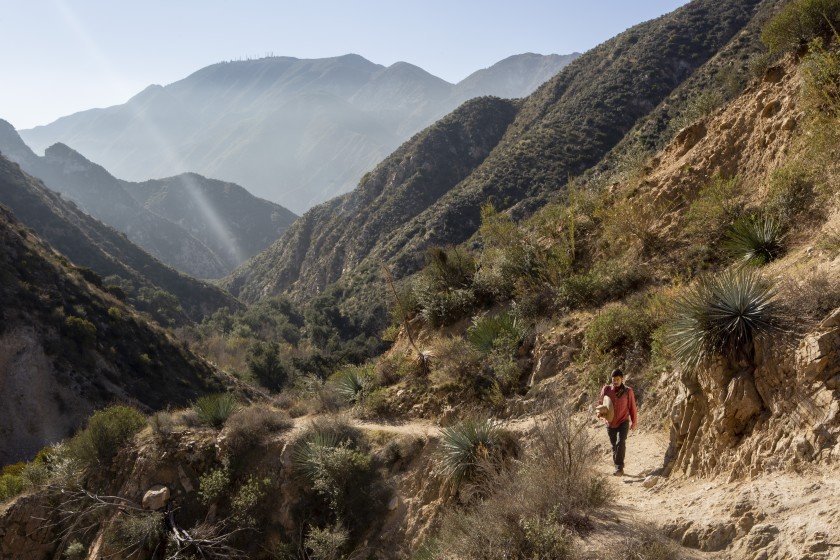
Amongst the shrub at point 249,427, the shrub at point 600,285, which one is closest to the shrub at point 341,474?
the shrub at point 249,427

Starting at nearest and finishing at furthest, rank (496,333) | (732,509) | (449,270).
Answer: (732,509), (496,333), (449,270)

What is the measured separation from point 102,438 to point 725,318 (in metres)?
12.1

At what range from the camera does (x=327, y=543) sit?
802 cm

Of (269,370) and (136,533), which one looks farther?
(269,370)

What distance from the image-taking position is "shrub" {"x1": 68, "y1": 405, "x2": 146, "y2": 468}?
10789 mm

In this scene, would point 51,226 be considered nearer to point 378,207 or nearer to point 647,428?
point 378,207

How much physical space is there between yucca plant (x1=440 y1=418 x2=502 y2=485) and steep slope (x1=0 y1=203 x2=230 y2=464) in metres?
20.2

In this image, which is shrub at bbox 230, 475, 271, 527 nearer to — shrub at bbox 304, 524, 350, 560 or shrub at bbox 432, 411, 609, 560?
shrub at bbox 304, 524, 350, 560

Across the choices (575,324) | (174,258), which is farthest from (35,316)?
(174,258)

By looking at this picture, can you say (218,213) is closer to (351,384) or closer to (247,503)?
(351,384)

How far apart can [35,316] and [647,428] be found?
2804cm

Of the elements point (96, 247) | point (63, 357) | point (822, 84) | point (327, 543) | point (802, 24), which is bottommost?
point (327, 543)

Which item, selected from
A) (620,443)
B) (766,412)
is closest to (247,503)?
(620,443)

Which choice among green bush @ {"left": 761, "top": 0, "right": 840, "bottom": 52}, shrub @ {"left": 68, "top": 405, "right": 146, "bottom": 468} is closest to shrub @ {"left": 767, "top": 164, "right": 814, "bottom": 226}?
green bush @ {"left": 761, "top": 0, "right": 840, "bottom": 52}
